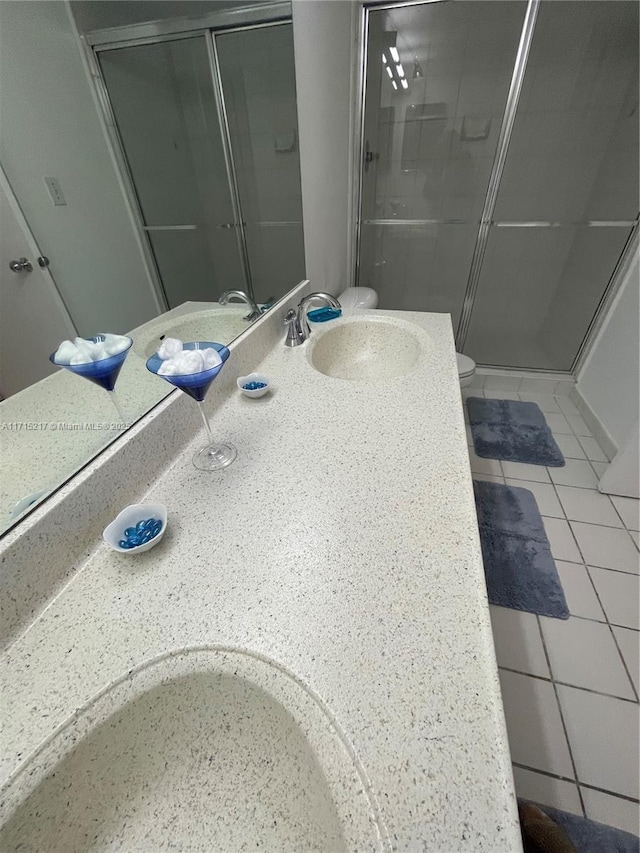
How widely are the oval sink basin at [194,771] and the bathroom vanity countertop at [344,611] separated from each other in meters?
0.02

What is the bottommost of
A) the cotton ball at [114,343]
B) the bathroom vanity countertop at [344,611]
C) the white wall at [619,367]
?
the white wall at [619,367]

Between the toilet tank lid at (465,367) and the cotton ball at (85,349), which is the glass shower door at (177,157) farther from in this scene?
the toilet tank lid at (465,367)

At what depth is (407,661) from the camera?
1.25ft

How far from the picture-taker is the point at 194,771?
0.39 metres

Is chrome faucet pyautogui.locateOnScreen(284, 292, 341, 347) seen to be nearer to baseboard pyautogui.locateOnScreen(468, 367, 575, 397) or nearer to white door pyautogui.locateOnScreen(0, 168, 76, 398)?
white door pyautogui.locateOnScreen(0, 168, 76, 398)

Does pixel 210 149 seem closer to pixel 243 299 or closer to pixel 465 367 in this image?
pixel 243 299

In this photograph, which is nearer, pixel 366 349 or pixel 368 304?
pixel 366 349

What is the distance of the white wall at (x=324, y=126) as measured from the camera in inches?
43.5

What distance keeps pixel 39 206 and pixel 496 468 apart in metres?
1.94

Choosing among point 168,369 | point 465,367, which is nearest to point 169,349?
point 168,369

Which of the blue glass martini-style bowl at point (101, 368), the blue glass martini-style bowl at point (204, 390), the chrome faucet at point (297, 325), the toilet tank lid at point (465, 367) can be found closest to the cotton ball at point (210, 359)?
the blue glass martini-style bowl at point (204, 390)

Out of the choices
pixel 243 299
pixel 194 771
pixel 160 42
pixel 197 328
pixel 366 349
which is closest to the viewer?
pixel 194 771

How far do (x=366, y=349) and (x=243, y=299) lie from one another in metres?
0.49

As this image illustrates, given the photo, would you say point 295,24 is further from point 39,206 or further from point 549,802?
point 549,802
